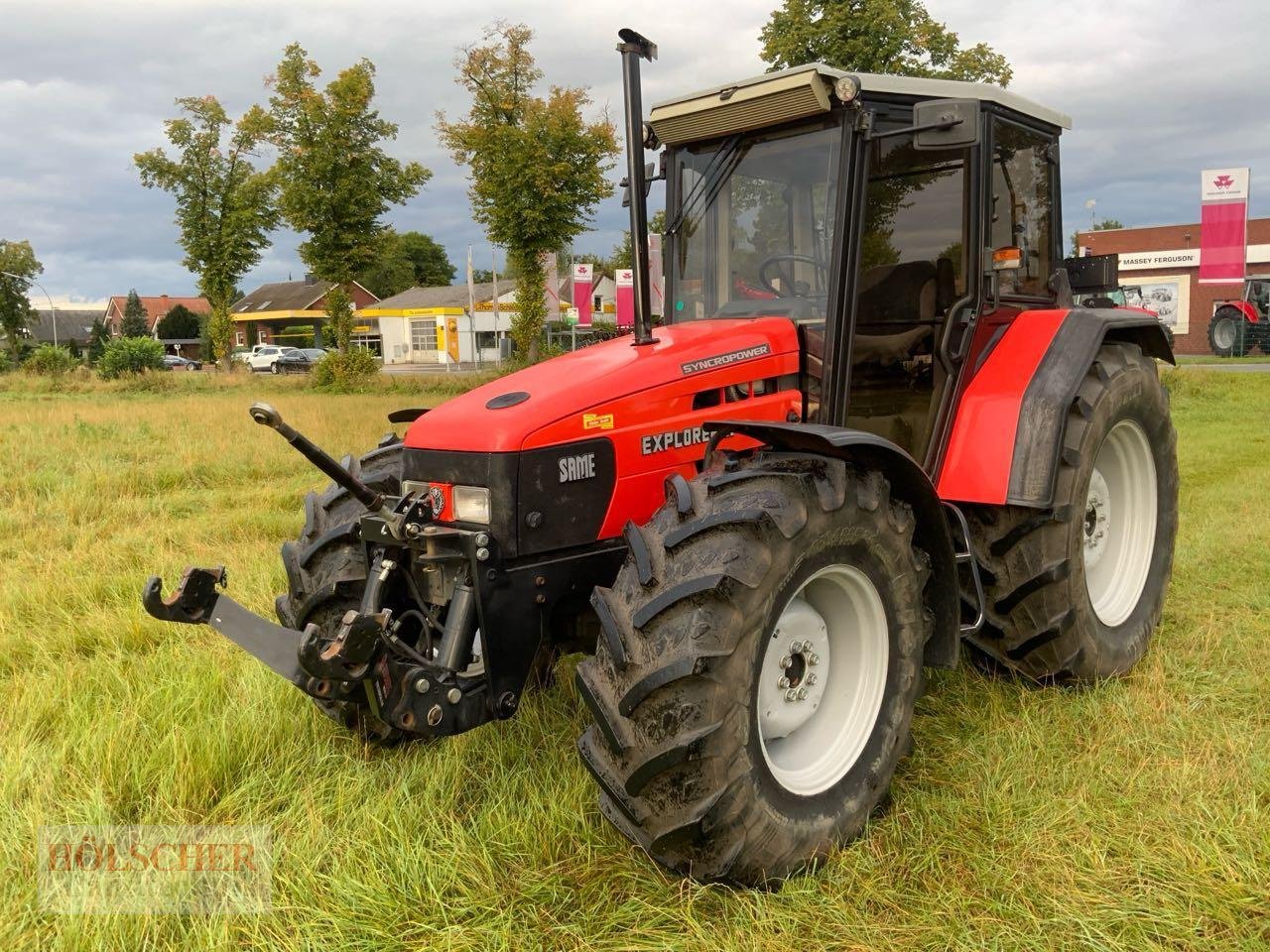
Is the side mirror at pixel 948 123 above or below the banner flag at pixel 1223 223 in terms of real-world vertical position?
below

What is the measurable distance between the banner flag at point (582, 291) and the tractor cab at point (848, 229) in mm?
17917

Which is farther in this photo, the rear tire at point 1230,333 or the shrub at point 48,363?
the shrub at point 48,363

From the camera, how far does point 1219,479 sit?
28.7 ft

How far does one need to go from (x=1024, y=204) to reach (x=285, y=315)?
217 feet

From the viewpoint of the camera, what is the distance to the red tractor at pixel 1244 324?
2841 centimetres

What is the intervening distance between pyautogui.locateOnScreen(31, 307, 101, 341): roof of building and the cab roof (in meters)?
88.5

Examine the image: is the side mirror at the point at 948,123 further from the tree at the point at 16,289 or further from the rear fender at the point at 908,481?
the tree at the point at 16,289

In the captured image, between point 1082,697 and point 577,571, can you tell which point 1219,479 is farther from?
point 577,571

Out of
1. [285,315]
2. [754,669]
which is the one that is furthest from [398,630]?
[285,315]

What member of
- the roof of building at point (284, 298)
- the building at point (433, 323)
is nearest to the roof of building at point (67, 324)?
the roof of building at point (284, 298)

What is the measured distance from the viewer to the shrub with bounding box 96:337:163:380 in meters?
30.4

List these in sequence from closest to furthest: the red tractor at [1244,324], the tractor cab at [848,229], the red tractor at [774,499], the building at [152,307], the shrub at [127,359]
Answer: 1. the red tractor at [774,499]
2. the tractor cab at [848,229]
3. the red tractor at [1244,324]
4. the shrub at [127,359]
5. the building at [152,307]

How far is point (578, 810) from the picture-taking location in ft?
9.62

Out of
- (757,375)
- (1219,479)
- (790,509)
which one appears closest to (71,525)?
(757,375)
